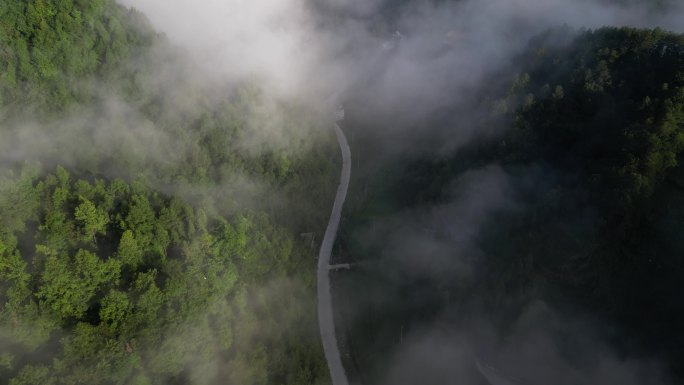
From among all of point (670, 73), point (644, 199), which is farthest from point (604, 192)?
point (670, 73)

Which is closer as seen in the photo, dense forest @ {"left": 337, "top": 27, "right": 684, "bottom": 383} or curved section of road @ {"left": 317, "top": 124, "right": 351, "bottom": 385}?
dense forest @ {"left": 337, "top": 27, "right": 684, "bottom": 383}

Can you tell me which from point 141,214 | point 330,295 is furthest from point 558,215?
point 141,214

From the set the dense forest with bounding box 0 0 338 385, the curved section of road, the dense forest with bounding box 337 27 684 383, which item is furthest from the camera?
the curved section of road

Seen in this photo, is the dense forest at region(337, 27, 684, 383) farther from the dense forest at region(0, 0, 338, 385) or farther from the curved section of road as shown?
the dense forest at region(0, 0, 338, 385)

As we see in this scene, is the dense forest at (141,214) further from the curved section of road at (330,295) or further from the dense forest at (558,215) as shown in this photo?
the dense forest at (558,215)

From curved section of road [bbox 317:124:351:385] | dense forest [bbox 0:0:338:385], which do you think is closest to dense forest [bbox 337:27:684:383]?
curved section of road [bbox 317:124:351:385]

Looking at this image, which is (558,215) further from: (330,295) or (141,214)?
(141,214)
